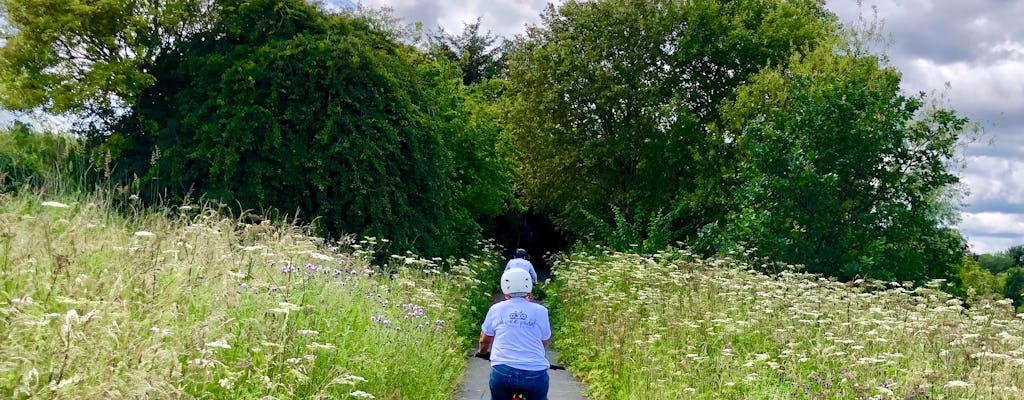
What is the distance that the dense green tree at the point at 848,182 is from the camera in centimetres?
1845

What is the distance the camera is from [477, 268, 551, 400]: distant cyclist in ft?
19.7

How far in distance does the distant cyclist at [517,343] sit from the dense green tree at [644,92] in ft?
77.5

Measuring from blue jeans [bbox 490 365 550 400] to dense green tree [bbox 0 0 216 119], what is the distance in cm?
1520

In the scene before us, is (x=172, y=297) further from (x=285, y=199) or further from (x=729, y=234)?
(x=729, y=234)

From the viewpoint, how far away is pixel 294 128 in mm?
17469

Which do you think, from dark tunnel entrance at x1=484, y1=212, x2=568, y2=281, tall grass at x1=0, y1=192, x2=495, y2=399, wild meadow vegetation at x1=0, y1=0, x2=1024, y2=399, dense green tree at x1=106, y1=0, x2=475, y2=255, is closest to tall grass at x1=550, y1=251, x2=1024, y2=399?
wild meadow vegetation at x1=0, y1=0, x2=1024, y2=399

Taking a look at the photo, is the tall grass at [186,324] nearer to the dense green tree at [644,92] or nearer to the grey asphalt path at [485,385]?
the grey asphalt path at [485,385]

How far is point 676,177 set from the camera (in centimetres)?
3184

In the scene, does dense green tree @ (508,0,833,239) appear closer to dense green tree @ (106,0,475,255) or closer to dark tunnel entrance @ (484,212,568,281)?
dark tunnel entrance @ (484,212,568,281)

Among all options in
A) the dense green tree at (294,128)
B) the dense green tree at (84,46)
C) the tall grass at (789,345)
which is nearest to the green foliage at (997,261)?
the dense green tree at (294,128)

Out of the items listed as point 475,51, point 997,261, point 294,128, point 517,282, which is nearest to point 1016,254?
point 997,261

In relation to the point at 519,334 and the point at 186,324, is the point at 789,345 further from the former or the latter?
the point at 186,324

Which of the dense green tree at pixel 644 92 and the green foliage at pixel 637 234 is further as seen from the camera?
the dense green tree at pixel 644 92

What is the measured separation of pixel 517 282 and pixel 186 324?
249 centimetres
